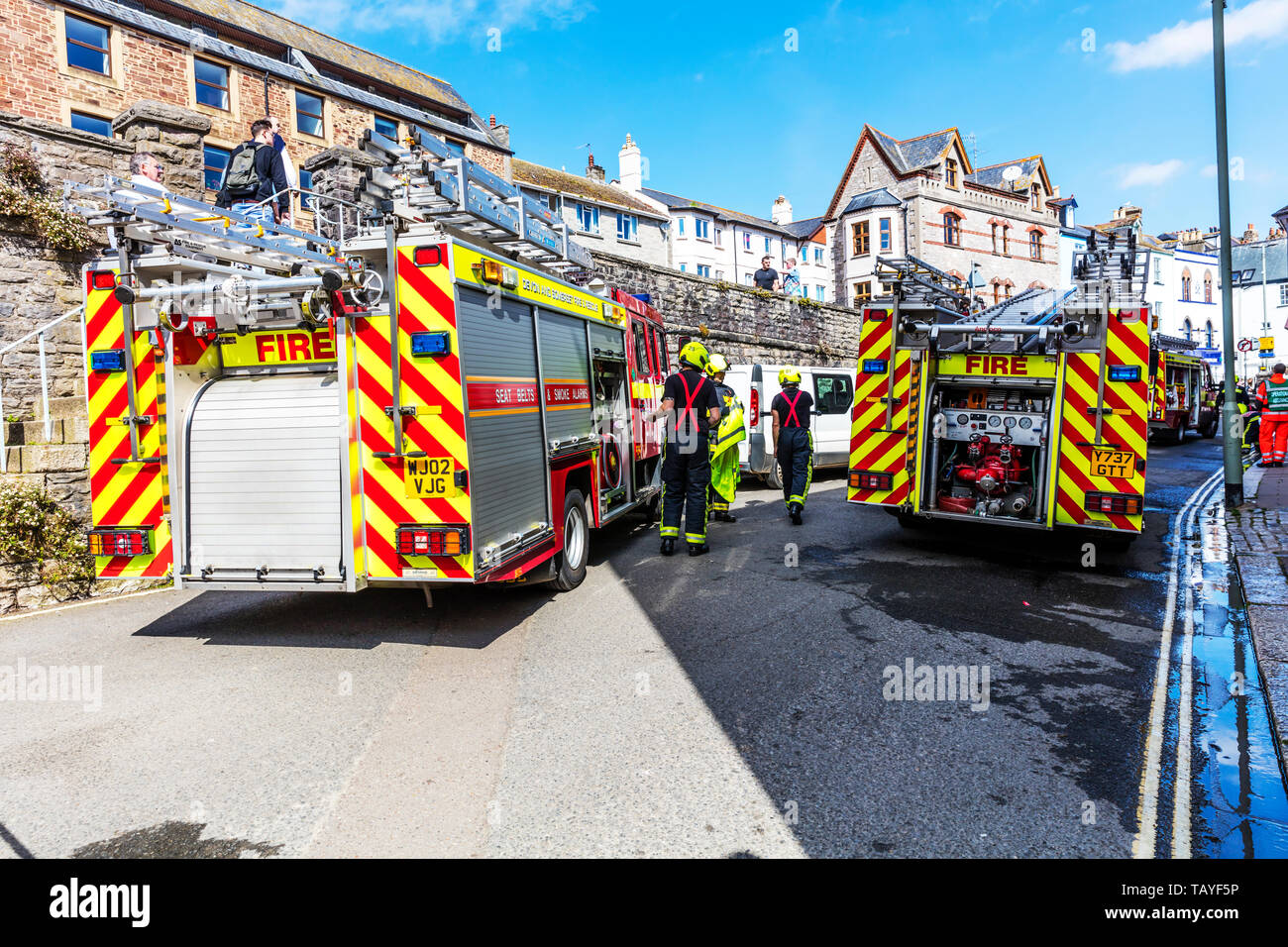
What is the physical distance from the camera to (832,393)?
14.8m

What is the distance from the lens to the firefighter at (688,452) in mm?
8305

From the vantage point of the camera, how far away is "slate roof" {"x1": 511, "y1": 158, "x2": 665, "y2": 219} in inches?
1377

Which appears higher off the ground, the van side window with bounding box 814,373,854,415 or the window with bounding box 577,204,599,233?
the window with bounding box 577,204,599,233

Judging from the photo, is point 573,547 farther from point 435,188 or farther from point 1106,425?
point 1106,425

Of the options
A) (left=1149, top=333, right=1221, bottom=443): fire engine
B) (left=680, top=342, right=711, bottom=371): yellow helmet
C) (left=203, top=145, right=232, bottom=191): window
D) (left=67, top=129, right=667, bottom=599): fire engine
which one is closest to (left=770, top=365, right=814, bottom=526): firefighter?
(left=680, top=342, right=711, bottom=371): yellow helmet

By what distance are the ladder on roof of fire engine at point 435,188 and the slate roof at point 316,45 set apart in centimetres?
2491

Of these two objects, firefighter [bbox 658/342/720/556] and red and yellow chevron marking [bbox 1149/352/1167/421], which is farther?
red and yellow chevron marking [bbox 1149/352/1167/421]

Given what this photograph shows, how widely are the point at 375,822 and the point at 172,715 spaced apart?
1.85 meters

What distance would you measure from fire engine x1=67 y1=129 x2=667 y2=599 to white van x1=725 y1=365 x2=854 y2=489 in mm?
8190

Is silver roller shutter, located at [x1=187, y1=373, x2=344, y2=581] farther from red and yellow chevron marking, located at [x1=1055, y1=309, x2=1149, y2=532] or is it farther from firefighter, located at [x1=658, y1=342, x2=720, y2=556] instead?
red and yellow chevron marking, located at [x1=1055, y1=309, x2=1149, y2=532]

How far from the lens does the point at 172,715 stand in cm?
433

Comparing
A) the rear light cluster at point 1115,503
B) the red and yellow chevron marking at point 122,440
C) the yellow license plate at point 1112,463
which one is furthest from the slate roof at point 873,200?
the red and yellow chevron marking at point 122,440

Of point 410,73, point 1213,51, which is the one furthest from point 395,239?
point 410,73

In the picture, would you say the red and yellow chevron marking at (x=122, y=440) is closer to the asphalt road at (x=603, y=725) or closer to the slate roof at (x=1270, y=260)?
the asphalt road at (x=603, y=725)
